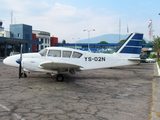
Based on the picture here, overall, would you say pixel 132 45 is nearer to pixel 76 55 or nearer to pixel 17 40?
pixel 76 55

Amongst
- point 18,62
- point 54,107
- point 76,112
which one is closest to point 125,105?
point 76,112

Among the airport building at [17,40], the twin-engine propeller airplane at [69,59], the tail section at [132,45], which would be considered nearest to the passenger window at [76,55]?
the twin-engine propeller airplane at [69,59]

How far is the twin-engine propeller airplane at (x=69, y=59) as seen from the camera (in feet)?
33.3

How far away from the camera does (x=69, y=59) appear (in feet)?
36.1

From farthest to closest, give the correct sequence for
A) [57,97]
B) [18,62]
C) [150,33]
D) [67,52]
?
1. [150,33]
2. [67,52]
3. [18,62]
4. [57,97]

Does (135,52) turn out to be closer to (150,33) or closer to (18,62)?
(18,62)

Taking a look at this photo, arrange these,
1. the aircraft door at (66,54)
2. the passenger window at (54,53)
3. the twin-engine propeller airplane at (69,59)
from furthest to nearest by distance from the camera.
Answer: the aircraft door at (66,54), the passenger window at (54,53), the twin-engine propeller airplane at (69,59)

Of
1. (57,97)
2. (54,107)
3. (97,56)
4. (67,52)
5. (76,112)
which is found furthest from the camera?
(97,56)

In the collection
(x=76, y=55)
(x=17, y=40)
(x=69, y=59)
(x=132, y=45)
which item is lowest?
(x=69, y=59)

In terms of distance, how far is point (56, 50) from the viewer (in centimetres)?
1080

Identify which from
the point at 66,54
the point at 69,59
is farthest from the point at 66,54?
the point at 69,59

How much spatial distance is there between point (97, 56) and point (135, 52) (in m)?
3.23

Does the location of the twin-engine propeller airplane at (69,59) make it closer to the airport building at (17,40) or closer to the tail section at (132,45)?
the tail section at (132,45)

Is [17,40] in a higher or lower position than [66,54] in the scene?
higher
